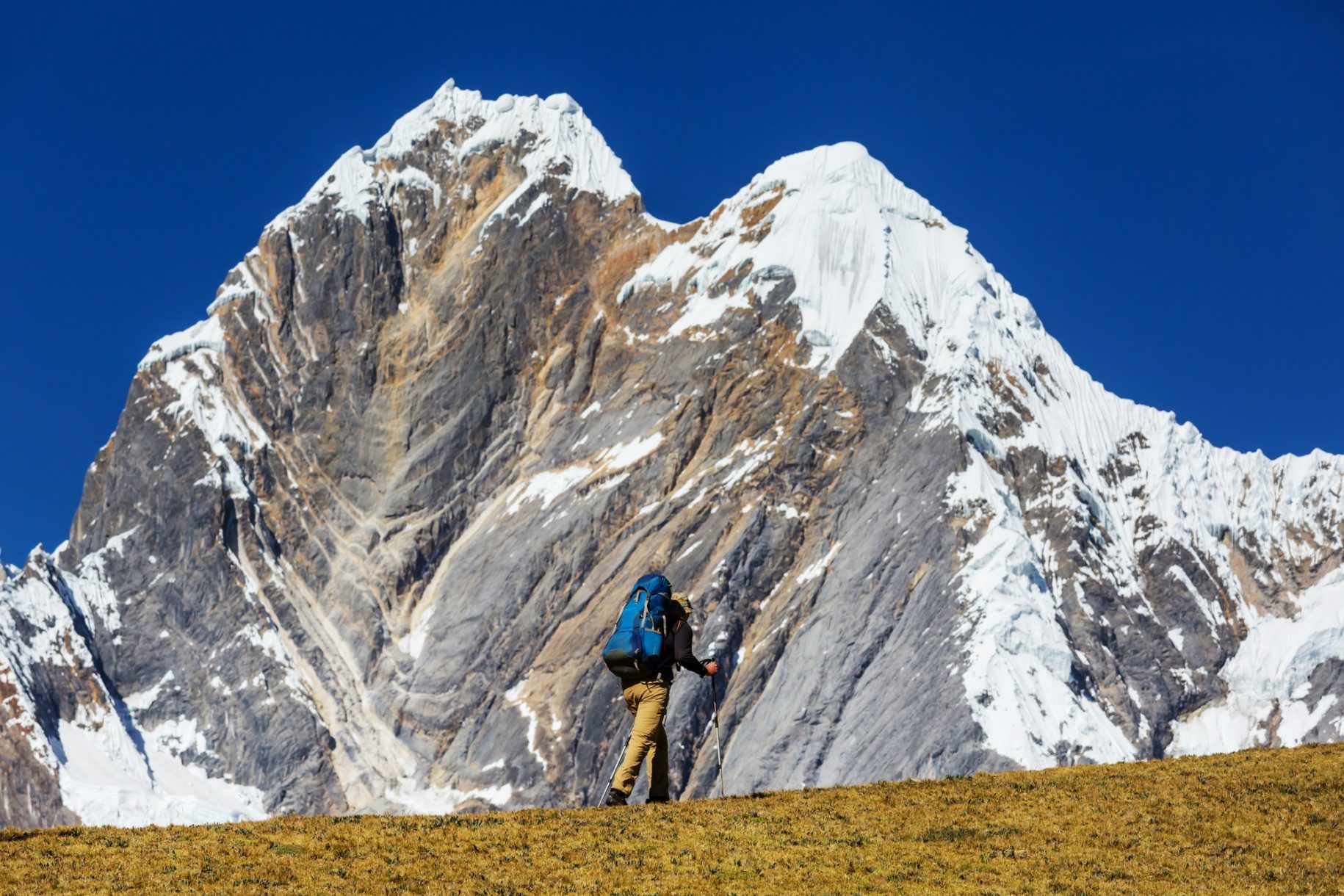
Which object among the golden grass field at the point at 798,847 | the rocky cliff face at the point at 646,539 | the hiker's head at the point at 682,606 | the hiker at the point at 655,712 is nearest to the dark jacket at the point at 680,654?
the hiker at the point at 655,712

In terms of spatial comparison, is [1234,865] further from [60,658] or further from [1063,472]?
[60,658]

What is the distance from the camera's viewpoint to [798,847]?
28156 mm

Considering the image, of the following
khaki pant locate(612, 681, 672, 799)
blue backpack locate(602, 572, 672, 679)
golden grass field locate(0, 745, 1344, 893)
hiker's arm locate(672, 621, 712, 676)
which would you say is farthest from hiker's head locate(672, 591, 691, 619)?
golden grass field locate(0, 745, 1344, 893)

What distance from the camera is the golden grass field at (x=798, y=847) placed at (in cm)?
2589

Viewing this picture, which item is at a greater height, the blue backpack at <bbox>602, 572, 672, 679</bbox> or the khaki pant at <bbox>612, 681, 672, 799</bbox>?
the blue backpack at <bbox>602, 572, 672, 679</bbox>

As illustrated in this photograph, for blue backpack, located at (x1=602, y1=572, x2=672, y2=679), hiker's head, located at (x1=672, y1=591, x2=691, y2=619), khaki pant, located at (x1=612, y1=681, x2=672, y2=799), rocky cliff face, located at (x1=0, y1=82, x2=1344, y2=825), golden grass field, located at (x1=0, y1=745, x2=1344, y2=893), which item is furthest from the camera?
rocky cliff face, located at (x1=0, y1=82, x2=1344, y2=825)

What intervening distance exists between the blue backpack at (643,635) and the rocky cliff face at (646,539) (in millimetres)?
96230

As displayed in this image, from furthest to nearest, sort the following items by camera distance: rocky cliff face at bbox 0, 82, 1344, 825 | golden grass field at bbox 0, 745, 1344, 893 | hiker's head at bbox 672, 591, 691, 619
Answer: rocky cliff face at bbox 0, 82, 1344, 825
hiker's head at bbox 672, 591, 691, 619
golden grass field at bbox 0, 745, 1344, 893

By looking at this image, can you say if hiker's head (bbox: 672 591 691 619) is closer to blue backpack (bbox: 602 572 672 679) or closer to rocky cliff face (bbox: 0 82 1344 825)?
blue backpack (bbox: 602 572 672 679)

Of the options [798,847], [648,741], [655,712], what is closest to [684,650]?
[655,712]

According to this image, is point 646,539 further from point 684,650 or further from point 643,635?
point 684,650

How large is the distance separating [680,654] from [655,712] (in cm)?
111

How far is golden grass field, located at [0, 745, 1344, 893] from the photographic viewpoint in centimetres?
2589

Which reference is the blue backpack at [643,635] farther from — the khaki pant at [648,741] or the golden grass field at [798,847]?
the golden grass field at [798,847]
